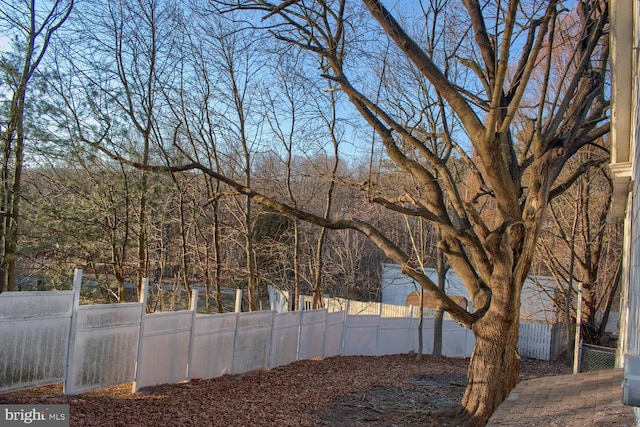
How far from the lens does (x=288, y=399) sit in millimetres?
9305

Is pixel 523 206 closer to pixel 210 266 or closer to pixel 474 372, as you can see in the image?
pixel 474 372

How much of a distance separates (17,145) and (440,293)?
23.8 ft

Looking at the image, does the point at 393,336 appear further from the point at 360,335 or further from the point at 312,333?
the point at 312,333

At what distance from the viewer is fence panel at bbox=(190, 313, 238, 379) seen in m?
10.2

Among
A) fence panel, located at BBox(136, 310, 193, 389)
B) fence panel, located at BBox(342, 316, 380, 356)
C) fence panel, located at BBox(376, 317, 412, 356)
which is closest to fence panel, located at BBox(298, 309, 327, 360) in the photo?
fence panel, located at BBox(342, 316, 380, 356)

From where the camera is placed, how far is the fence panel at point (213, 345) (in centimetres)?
1023

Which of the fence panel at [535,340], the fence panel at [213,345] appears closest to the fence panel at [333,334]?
the fence panel at [213,345]

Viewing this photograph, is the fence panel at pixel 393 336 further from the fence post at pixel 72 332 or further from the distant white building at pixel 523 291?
the fence post at pixel 72 332

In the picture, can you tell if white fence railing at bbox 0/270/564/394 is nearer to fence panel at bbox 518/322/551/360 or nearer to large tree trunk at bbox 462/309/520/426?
large tree trunk at bbox 462/309/520/426

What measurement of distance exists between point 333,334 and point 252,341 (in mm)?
4227

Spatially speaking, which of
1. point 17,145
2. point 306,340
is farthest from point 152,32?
point 306,340

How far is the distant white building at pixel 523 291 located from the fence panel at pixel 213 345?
1128 centimetres

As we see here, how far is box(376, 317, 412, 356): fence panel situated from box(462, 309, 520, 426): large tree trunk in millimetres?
9341

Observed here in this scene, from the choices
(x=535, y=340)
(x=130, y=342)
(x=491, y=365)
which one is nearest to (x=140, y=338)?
(x=130, y=342)
